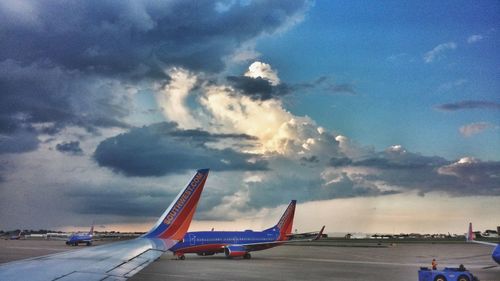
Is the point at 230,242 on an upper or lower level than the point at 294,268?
upper

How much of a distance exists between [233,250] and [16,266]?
4456 cm

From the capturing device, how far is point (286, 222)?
6012 centimetres

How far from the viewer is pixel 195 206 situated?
42.1ft

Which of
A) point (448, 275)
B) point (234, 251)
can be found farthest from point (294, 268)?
point (448, 275)

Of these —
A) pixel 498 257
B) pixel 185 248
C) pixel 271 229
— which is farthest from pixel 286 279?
pixel 271 229

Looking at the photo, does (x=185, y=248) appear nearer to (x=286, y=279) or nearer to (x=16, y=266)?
(x=286, y=279)

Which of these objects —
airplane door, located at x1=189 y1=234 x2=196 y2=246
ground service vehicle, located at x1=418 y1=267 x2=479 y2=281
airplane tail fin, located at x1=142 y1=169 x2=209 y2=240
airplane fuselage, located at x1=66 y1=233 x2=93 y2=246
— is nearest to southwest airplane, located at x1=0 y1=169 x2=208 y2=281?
airplane tail fin, located at x1=142 y1=169 x2=209 y2=240

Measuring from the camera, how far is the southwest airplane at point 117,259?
19.0 ft

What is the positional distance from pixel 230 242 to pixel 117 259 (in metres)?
44.3

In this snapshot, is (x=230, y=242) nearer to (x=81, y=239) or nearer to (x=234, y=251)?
(x=234, y=251)

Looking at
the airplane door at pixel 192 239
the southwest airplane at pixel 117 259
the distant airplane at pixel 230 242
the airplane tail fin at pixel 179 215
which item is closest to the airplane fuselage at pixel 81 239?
the distant airplane at pixel 230 242

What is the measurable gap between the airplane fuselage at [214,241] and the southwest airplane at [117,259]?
33213mm

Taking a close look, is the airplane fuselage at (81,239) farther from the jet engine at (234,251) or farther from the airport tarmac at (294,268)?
the jet engine at (234,251)

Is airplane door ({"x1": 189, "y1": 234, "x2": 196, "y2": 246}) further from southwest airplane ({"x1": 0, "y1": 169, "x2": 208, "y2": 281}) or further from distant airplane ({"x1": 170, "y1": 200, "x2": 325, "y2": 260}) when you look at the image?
southwest airplane ({"x1": 0, "y1": 169, "x2": 208, "y2": 281})
